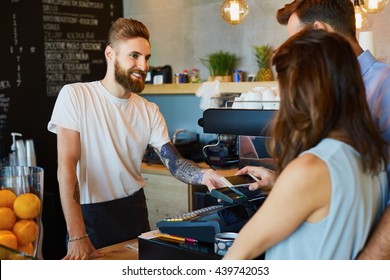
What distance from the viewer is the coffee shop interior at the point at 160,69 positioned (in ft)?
13.5

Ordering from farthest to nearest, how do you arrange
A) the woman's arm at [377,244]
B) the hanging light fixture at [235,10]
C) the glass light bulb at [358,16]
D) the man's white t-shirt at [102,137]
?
the glass light bulb at [358,16], the hanging light fixture at [235,10], the man's white t-shirt at [102,137], the woman's arm at [377,244]

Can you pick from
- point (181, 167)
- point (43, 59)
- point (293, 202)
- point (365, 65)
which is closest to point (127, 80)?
point (181, 167)

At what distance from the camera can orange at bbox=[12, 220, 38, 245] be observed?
1.23 m

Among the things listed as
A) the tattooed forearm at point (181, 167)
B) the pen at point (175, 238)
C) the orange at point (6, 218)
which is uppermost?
the orange at point (6, 218)

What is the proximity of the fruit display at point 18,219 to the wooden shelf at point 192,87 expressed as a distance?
2.84 m

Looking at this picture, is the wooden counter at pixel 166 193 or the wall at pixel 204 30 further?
the wall at pixel 204 30

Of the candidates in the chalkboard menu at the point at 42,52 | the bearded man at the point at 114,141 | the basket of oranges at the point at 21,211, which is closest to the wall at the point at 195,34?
the chalkboard menu at the point at 42,52

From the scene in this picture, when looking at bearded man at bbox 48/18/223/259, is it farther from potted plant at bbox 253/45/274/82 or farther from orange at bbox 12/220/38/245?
potted plant at bbox 253/45/274/82

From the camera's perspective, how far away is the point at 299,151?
111 cm

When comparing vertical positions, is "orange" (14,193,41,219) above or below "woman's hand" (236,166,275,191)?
above

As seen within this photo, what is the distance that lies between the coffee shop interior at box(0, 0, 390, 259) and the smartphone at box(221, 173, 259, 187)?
1910mm

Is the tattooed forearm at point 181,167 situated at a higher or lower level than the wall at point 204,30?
lower

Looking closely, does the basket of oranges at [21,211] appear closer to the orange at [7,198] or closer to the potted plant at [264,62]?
the orange at [7,198]

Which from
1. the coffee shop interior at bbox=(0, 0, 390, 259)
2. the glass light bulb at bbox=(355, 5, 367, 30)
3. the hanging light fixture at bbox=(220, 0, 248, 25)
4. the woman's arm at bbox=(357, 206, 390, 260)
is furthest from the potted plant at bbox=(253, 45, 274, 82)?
the woman's arm at bbox=(357, 206, 390, 260)
